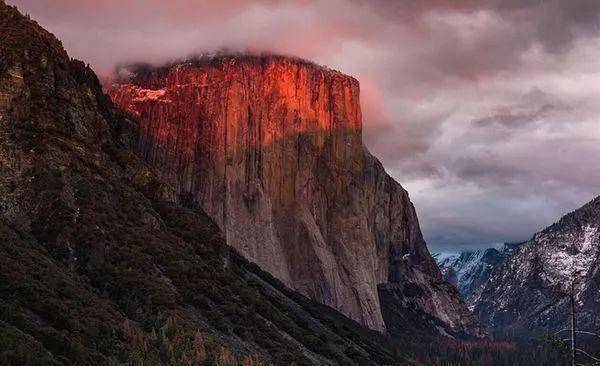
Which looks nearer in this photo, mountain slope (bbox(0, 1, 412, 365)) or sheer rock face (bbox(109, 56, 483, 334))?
mountain slope (bbox(0, 1, 412, 365))

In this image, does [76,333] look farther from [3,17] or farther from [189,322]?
[3,17]

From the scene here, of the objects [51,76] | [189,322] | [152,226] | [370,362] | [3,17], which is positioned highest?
[3,17]

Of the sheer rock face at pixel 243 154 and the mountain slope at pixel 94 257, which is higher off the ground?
the sheer rock face at pixel 243 154

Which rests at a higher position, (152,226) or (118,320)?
(152,226)

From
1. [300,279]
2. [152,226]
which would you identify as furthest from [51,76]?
[300,279]

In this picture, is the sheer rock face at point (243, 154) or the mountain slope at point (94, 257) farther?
the sheer rock face at point (243, 154)

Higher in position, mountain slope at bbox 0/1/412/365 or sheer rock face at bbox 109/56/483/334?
sheer rock face at bbox 109/56/483/334

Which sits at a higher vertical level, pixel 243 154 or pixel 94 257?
pixel 243 154

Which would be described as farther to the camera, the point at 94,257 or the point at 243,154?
the point at 243,154
